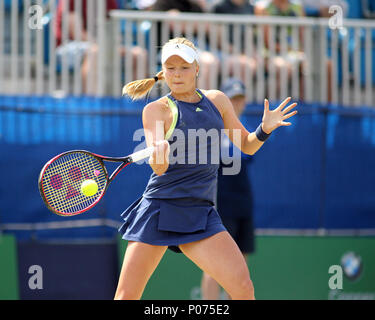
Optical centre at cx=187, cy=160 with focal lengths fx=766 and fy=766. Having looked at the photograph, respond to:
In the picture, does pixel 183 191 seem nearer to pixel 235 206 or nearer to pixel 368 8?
pixel 235 206

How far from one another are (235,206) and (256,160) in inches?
52.4

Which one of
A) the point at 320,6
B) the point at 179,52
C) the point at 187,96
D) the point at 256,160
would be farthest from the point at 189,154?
the point at 320,6

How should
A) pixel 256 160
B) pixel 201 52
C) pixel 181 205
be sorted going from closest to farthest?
pixel 181 205 < pixel 256 160 < pixel 201 52

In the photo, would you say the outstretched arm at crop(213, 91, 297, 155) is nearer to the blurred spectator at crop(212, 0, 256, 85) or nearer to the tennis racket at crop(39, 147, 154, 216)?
the tennis racket at crop(39, 147, 154, 216)

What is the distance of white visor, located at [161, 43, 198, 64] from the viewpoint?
4.23m

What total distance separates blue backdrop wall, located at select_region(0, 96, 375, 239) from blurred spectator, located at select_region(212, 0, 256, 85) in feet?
1.85

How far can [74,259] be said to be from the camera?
710cm

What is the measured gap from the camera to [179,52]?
4227mm

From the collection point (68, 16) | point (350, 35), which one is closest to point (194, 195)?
point (68, 16)

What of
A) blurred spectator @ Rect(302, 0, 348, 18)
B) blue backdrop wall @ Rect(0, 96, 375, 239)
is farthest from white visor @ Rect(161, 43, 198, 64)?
blurred spectator @ Rect(302, 0, 348, 18)

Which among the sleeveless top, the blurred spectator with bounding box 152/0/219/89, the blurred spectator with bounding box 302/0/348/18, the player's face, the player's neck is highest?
the blurred spectator with bounding box 302/0/348/18

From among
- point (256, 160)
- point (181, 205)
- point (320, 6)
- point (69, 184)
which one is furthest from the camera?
point (320, 6)

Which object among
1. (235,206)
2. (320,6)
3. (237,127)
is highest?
(320,6)
